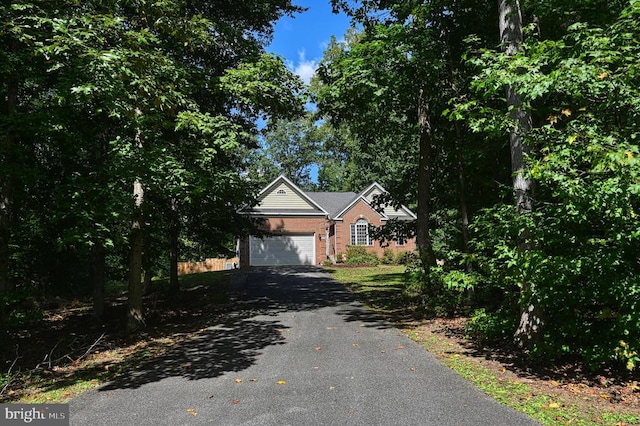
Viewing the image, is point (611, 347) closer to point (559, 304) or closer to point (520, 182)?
point (559, 304)

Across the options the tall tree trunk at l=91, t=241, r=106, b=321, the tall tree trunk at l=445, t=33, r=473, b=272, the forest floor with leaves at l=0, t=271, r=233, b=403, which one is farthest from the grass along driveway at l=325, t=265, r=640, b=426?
the tall tree trunk at l=91, t=241, r=106, b=321

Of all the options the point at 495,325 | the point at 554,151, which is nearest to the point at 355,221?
the point at 495,325

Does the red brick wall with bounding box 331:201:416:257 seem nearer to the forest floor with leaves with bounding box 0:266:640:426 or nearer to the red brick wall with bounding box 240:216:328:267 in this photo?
the red brick wall with bounding box 240:216:328:267

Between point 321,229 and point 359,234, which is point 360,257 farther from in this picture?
point 321,229

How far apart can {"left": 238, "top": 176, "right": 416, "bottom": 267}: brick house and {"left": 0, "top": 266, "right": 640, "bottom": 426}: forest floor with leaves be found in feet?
50.5

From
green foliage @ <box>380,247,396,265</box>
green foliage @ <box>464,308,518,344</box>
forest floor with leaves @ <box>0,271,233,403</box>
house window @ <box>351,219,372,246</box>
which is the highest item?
house window @ <box>351,219,372,246</box>

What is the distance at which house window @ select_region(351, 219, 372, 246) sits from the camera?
109 feet

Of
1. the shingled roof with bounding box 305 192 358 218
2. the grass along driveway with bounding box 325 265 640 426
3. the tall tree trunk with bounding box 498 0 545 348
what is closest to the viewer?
the grass along driveway with bounding box 325 265 640 426

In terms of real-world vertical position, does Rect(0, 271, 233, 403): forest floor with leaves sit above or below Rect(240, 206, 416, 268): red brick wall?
below

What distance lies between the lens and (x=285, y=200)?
32.4 meters

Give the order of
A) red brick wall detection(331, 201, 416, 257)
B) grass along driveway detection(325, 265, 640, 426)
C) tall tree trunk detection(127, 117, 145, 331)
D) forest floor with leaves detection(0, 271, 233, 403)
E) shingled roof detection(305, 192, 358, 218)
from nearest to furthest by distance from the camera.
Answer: grass along driveway detection(325, 265, 640, 426) → forest floor with leaves detection(0, 271, 233, 403) → tall tree trunk detection(127, 117, 145, 331) → red brick wall detection(331, 201, 416, 257) → shingled roof detection(305, 192, 358, 218)

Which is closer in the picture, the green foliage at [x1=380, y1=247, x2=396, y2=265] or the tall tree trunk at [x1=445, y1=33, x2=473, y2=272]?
the tall tree trunk at [x1=445, y1=33, x2=473, y2=272]

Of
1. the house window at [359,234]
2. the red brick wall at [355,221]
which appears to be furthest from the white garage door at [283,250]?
the house window at [359,234]

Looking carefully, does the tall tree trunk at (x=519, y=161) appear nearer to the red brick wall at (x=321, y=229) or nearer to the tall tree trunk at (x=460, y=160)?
the tall tree trunk at (x=460, y=160)
